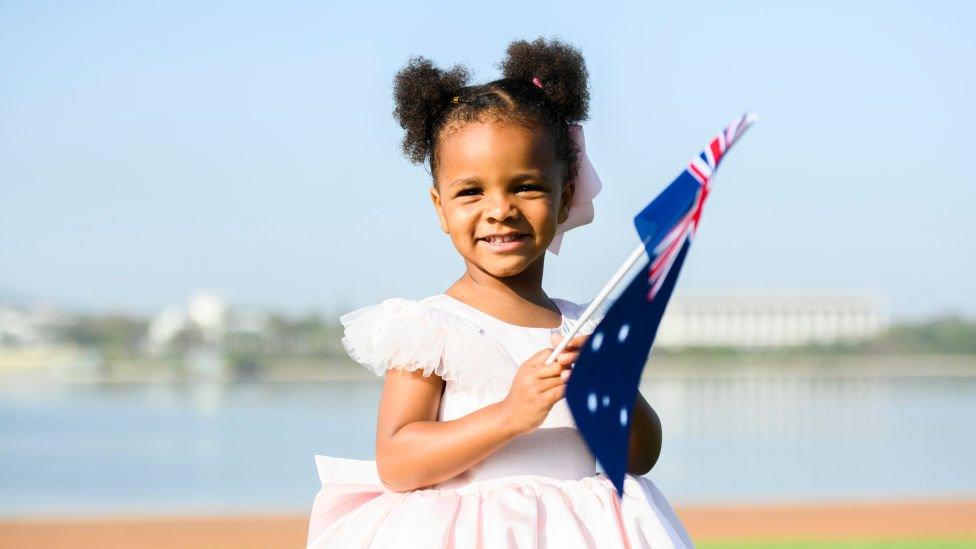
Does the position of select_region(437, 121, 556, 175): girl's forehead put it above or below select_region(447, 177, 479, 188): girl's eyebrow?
above

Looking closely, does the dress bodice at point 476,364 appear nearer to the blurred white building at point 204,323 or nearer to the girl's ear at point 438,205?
the girl's ear at point 438,205

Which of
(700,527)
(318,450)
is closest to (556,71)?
(700,527)

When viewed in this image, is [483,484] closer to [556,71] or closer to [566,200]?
[566,200]

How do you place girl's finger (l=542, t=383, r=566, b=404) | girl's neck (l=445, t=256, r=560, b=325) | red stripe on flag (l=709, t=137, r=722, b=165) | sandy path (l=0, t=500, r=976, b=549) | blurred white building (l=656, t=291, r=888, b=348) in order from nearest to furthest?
red stripe on flag (l=709, t=137, r=722, b=165), girl's finger (l=542, t=383, r=566, b=404), girl's neck (l=445, t=256, r=560, b=325), sandy path (l=0, t=500, r=976, b=549), blurred white building (l=656, t=291, r=888, b=348)

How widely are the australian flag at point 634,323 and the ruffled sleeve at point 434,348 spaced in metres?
0.32

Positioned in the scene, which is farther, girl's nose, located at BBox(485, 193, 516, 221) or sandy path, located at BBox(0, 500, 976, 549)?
sandy path, located at BBox(0, 500, 976, 549)

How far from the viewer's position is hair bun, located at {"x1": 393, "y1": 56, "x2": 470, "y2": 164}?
2.08m

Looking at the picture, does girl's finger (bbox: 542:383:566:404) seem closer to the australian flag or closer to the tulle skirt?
the australian flag

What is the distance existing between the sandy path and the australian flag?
6150 millimetres

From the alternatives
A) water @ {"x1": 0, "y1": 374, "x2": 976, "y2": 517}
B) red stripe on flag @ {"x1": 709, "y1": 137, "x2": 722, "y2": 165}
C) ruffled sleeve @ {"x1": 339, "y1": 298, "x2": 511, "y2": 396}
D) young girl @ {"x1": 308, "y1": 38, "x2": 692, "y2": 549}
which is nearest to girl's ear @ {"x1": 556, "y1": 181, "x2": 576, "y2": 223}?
young girl @ {"x1": 308, "y1": 38, "x2": 692, "y2": 549}

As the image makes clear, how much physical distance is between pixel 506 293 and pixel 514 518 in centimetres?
34

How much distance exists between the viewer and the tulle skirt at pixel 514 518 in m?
1.86

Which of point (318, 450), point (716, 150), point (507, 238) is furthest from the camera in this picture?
point (318, 450)

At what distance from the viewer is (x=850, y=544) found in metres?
7.15
